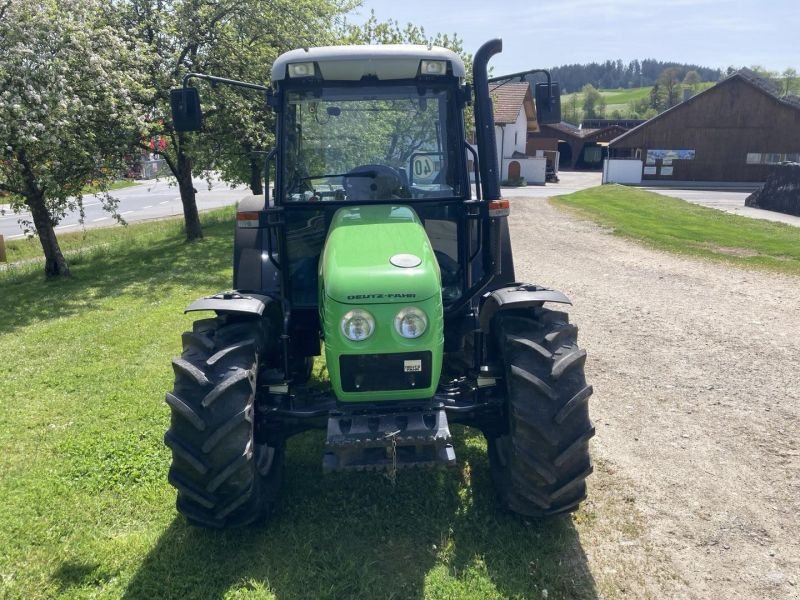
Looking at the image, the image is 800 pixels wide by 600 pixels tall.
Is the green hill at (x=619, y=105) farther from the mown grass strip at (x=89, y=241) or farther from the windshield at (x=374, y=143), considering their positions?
the windshield at (x=374, y=143)

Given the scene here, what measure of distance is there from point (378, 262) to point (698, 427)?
3.30 meters

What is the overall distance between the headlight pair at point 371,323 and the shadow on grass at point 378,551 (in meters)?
1.21

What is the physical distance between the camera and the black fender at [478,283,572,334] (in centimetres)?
382

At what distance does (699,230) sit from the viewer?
16.4 metres

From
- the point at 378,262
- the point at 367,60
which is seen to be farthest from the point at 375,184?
the point at 378,262

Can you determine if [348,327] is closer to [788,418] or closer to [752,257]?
[788,418]

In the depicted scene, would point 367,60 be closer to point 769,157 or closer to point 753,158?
point 753,158

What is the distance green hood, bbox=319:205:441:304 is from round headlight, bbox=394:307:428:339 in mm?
68

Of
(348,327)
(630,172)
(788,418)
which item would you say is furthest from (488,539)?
(630,172)

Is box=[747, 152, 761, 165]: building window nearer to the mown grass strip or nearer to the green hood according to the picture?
the mown grass strip

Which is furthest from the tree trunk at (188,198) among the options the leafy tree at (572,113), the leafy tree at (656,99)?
the leafy tree at (656,99)

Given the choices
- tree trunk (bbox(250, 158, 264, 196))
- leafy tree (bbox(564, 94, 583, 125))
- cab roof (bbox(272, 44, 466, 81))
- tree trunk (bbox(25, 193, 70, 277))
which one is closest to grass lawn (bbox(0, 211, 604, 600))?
cab roof (bbox(272, 44, 466, 81))

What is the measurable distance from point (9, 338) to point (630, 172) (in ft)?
131

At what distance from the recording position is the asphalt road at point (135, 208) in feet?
77.1
